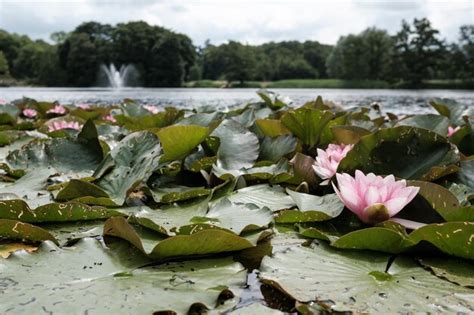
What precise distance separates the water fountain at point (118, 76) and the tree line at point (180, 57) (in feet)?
1.80

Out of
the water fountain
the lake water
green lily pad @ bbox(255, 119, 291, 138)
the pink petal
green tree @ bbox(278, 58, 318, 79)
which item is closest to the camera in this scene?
the pink petal

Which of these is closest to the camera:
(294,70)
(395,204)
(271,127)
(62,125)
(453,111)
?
(395,204)

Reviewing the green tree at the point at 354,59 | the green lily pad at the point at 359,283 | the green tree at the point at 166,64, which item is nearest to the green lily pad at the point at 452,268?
the green lily pad at the point at 359,283

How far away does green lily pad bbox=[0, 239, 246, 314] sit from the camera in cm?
63

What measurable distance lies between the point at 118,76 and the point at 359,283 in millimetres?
40057

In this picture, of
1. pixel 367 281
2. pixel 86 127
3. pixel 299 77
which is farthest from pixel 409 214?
pixel 299 77

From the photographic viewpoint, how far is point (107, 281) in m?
0.72

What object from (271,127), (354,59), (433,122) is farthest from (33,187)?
(354,59)

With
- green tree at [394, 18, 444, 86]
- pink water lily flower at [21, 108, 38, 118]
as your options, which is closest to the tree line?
green tree at [394, 18, 444, 86]

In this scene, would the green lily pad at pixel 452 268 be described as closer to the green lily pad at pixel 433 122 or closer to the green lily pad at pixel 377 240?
the green lily pad at pixel 377 240

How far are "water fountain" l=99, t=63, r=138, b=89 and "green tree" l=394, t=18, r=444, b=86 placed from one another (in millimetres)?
22297

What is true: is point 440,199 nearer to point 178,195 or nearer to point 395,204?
point 395,204

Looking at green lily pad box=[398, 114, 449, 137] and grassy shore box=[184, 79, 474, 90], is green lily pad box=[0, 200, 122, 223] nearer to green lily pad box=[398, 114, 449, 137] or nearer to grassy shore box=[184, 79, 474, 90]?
green lily pad box=[398, 114, 449, 137]

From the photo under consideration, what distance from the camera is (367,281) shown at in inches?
28.5
